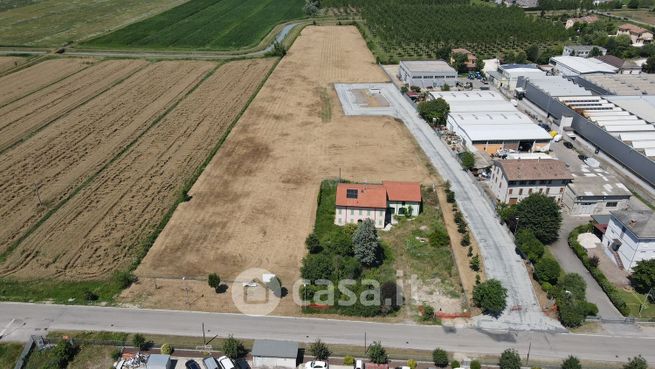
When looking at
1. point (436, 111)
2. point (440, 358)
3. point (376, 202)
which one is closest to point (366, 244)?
point (376, 202)

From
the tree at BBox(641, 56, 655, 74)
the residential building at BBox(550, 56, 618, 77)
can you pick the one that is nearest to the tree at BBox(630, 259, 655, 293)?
the residential building at BBox(550, 56, 618, 77)

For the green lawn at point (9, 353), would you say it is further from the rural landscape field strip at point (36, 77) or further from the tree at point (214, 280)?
the rural landscape field strip at point (36, 77)

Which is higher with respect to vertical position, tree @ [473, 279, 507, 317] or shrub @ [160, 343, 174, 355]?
tree @ [473, 279, 507, 317]

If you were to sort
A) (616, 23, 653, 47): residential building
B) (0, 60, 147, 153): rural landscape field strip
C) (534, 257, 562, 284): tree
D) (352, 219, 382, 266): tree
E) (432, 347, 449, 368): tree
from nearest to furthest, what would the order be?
(432, 347, 449, 368): tree → (534, 257, 562, 284): tree → (352, 219, 382, 266): tree → (0, 60, 147, 153): rural landscape field strip → (616, 23, 653, 47): residential building

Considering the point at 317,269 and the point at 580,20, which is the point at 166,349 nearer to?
the point at 317,269

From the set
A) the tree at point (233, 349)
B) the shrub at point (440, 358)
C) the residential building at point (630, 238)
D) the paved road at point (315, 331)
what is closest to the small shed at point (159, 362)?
the paved road at point (315, 331)

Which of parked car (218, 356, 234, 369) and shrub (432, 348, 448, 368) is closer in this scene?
parked car (218, 356, 234, 369)

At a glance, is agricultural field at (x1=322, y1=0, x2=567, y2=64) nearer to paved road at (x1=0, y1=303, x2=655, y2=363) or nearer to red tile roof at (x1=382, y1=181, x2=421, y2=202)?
red tile roof at (x1=382, y1=181, x2=421, y2=202)
